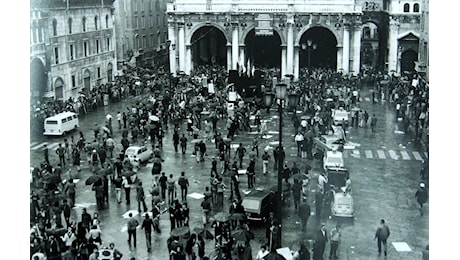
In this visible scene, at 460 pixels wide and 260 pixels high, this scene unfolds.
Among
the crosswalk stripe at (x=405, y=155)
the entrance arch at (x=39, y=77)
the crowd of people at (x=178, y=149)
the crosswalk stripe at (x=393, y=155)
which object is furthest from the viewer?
the entrance arch at (x=39, y=77)

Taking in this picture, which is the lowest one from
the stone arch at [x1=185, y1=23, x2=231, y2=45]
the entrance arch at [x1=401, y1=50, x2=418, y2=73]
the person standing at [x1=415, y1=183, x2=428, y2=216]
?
the person standing at [x1=415, y1=183, x2=428, y2=216]

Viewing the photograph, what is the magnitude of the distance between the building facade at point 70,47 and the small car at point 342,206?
2752 cm

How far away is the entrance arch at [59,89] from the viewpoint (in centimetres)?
5553

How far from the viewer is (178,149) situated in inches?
1587

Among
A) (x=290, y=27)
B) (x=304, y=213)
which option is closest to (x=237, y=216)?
(x=304, y=213)

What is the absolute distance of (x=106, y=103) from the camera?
55.5 meters

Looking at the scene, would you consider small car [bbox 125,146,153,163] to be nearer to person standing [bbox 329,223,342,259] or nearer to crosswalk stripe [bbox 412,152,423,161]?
person standing [bbox 329,223,342,259]

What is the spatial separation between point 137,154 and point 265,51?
45658 mm

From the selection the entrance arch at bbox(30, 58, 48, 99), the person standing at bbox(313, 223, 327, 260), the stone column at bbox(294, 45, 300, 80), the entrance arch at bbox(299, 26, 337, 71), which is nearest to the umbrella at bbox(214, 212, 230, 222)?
the person standing at bbox(313, 223, 327, 260)

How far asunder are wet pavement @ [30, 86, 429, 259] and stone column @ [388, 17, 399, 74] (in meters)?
24.9

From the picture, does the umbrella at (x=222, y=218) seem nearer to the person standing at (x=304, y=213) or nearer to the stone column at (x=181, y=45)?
the person standing at (x=304, y=213)

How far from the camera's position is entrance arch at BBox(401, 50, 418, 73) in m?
70.6

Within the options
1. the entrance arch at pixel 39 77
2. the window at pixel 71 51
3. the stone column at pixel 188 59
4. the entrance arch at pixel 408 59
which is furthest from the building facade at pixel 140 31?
the entrance arch at pixel 408 59
